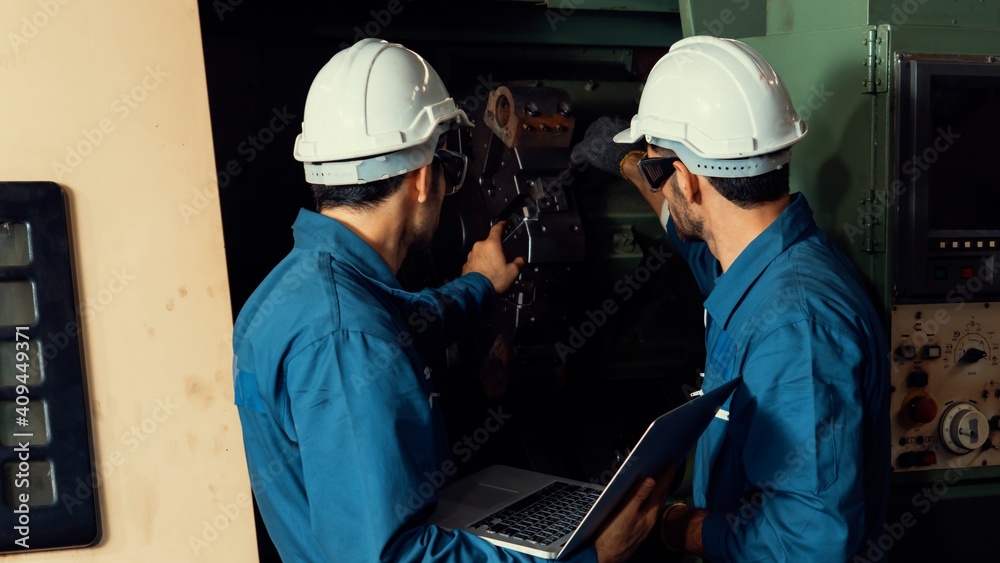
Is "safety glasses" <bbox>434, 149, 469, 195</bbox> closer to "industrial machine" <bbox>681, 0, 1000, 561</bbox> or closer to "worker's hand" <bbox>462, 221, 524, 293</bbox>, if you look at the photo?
"worker's hand" <bbox>462, 221, 524, 293</bbox>

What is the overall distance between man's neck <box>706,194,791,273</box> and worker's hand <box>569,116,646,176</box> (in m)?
0.49

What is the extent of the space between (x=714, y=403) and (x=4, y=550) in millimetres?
1237

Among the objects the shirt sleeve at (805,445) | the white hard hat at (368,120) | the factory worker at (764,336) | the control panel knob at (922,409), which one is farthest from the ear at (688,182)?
the control panel knob at (922,409)

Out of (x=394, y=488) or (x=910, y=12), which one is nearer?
(x=394, y=488)

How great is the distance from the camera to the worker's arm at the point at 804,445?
1432 millimetres

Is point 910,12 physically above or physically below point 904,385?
above

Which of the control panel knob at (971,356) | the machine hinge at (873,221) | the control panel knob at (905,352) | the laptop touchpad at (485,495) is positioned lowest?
the laptop touchpad at (485,495)

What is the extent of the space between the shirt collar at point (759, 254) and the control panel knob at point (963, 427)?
678 millimetres

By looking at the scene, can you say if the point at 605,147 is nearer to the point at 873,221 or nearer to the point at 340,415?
the point at 873,221

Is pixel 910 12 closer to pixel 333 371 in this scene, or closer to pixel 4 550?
pixel 333 371

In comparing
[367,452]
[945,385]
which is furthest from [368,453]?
[945,385]

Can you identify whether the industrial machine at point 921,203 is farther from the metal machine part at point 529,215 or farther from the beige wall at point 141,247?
the beige wall at point 141,247

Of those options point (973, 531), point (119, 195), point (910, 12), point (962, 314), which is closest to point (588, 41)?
point (910, 12)

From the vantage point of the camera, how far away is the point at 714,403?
1.40 meters
